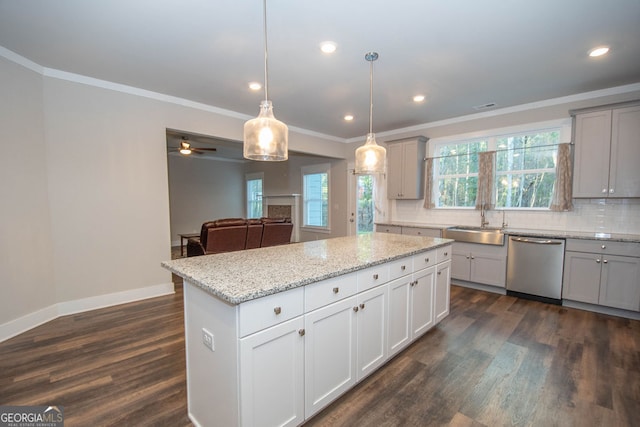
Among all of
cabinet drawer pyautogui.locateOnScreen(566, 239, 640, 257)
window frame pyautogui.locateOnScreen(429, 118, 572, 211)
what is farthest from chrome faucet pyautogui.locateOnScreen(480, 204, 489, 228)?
cabinet drawer pyautogui.locateOnScreen(566, 239, 640, 257)

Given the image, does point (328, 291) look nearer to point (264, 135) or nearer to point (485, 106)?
point (264, 135)

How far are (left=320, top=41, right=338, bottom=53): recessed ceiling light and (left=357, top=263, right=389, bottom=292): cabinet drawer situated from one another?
193 cm

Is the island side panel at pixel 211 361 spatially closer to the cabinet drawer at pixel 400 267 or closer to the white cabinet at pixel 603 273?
the cabinet drawer at pixel 400 267

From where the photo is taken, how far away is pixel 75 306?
327 cm

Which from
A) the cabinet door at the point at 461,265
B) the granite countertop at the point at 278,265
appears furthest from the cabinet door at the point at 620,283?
the granite countertop at the point at 278,265

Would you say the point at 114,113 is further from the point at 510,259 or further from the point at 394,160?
the point at 510,259

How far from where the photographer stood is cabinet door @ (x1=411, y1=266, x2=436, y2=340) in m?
2.50

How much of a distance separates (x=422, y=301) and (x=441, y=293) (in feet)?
1.44

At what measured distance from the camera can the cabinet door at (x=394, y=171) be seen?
5.23 meters

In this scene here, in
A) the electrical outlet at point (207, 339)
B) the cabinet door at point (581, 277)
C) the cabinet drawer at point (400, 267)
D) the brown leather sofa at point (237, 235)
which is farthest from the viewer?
the brown leather sofa at point (237, 235)

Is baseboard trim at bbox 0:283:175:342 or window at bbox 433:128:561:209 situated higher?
window at bbox 433:128:561:209

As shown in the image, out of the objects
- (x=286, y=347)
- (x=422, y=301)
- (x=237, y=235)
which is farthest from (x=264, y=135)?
(x=237, y=235)

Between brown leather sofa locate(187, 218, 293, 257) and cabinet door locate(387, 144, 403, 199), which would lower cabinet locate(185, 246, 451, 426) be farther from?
cabinet door locate(387, 144, 403, 199)

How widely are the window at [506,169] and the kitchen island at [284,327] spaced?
119 inches
